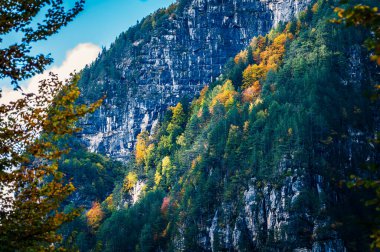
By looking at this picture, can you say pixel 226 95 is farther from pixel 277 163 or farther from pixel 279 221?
pixel 279 221

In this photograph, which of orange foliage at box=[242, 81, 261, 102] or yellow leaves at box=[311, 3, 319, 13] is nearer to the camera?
orange foliage at box=[242, 81, 261, 102]

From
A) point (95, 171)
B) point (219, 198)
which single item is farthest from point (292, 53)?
point (95, 171)

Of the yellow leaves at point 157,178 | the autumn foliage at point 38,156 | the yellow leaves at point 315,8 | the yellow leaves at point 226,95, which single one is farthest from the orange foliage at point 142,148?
the autumn foliage at point 38,156

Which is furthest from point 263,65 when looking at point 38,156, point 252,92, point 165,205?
point 38,156

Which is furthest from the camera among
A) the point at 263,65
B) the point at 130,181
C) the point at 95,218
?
the point at 130,181

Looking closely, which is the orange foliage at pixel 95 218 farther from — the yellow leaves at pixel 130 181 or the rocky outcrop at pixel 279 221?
the rocky outcrop at pixel 279 221

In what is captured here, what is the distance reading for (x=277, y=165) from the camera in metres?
83.4

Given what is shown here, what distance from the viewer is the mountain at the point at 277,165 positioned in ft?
256

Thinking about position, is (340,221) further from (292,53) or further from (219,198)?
(292,53)

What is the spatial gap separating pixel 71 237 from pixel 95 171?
6618 inches

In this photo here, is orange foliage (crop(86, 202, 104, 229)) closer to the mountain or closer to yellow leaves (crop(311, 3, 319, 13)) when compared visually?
the mountain

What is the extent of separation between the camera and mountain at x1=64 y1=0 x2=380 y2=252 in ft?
256

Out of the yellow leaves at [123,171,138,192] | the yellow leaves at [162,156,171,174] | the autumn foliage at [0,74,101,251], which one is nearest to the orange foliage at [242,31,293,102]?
the yellow leaves at [162,156,171,174]

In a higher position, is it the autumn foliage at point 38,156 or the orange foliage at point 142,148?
the orange foliage at point 142,148
